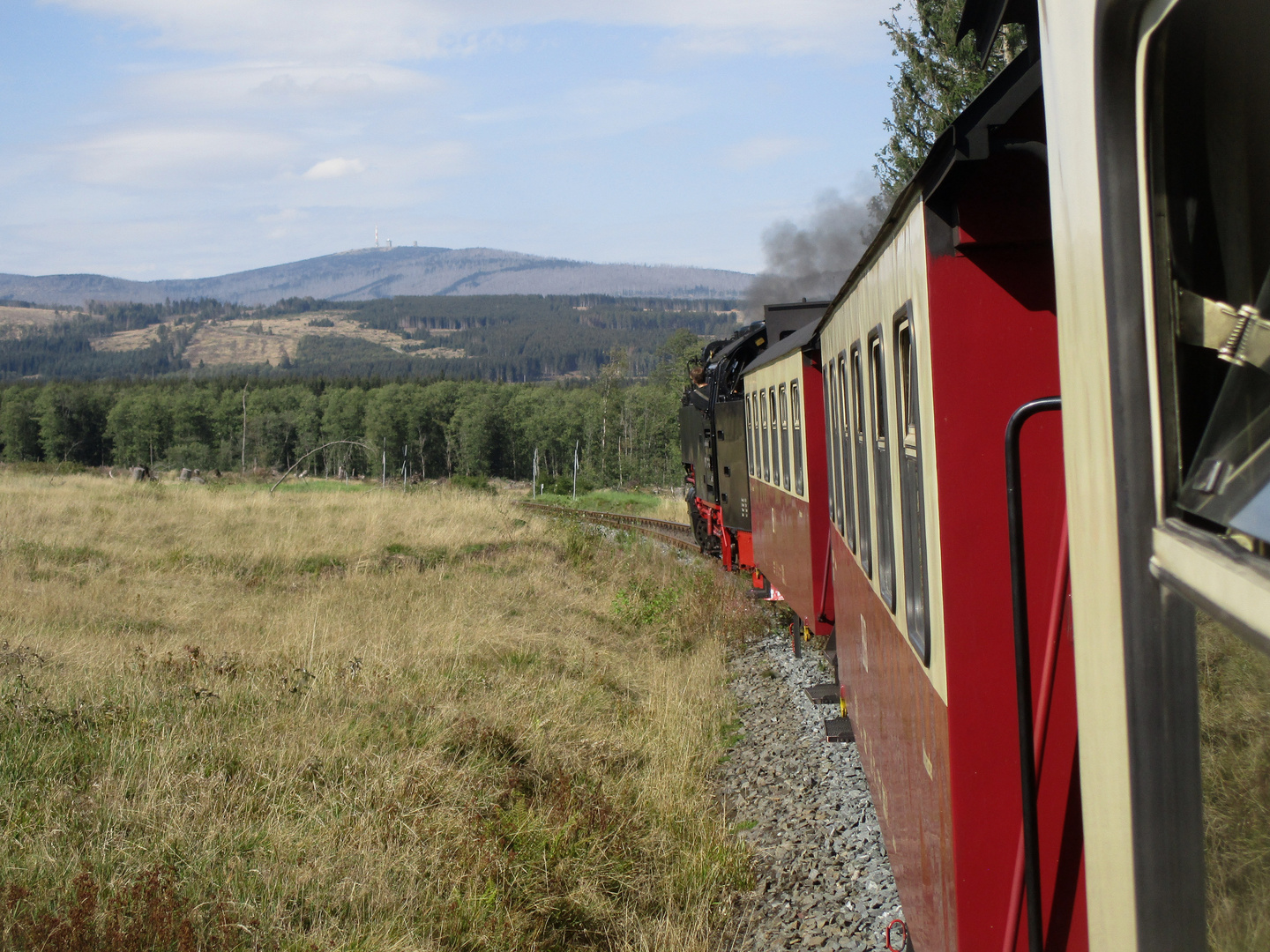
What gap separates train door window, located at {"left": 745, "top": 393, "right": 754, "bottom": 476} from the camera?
11.7 metres

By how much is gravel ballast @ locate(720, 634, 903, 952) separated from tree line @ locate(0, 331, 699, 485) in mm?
88777

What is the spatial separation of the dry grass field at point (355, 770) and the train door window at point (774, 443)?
2.18m

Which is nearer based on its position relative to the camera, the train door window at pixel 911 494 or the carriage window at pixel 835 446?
the train door window at pixel 911 494

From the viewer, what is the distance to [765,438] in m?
10.6

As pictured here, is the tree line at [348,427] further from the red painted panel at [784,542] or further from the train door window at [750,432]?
the red painted panel at [784,542]

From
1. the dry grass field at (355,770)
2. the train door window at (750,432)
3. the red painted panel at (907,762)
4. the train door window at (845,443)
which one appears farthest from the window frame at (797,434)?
the train door window at (750,432)

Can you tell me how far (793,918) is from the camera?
532 centimetres

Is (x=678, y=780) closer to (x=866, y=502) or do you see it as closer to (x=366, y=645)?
(x=866, y=502)

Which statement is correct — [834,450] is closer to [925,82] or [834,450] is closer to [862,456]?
[862,456]

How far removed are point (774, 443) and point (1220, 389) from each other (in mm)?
8869

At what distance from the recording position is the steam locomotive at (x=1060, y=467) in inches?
37.5

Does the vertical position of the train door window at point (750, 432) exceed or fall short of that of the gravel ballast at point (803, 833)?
it exceeds it

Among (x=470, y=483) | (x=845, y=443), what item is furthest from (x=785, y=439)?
(x=470, y=483)

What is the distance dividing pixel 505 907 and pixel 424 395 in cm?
11999
